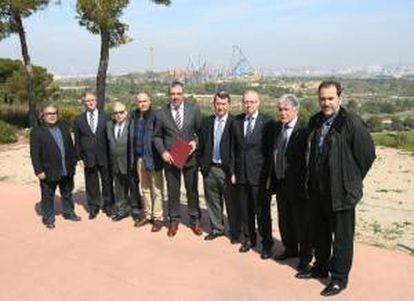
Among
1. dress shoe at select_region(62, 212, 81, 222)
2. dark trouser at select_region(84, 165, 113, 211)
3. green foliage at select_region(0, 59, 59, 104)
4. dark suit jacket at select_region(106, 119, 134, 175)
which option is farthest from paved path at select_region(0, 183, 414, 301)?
green foliage at select_region(0, 59, 59, 104)

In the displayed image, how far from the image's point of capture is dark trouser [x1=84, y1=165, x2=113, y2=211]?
8125 millimetres

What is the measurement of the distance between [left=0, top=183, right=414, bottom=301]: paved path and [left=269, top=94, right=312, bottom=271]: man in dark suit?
16.0 inches

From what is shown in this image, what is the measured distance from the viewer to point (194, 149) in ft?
22.7

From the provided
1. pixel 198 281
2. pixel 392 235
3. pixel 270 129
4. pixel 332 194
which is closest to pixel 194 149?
pixel 270 129

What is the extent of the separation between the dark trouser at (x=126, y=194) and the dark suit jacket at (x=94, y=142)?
0.31 m

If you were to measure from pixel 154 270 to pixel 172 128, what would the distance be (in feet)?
5.63

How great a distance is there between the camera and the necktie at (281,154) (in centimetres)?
580

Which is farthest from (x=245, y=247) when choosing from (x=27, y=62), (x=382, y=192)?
(x=27, y=62)

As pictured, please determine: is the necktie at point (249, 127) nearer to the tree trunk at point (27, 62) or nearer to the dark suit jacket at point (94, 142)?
the dark suit jacket at point (94, 142)

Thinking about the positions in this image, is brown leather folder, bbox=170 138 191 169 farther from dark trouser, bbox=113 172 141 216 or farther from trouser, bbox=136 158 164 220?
dark trouser, bbox=113 172 141 216

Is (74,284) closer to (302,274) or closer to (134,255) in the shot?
(134,255)

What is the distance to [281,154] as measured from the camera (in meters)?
5.81

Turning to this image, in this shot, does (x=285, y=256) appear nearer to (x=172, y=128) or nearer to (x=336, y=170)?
(x=336, y=170)

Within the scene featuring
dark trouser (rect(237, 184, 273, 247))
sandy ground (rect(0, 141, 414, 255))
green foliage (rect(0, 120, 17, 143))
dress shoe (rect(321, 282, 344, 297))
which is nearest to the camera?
dress shoe (rect(321, 282, 344, 297))
